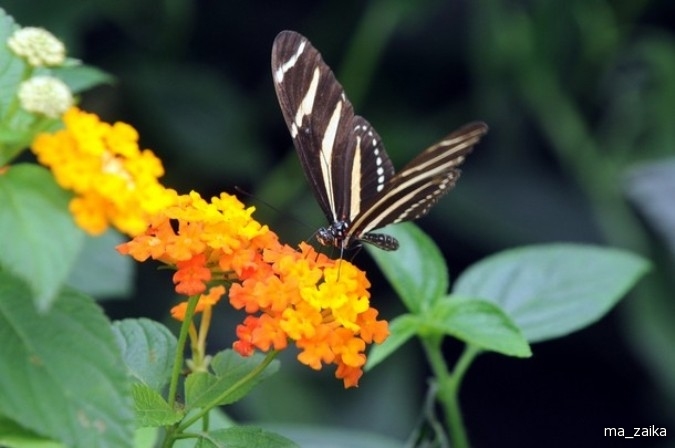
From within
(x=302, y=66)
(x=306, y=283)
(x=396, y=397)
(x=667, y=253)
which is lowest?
(x=396, y=397)

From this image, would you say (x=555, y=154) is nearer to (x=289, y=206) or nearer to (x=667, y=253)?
(x=667, y=253)

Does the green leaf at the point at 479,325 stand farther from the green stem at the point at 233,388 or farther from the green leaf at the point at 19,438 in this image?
the green leaf at the point at 19,438

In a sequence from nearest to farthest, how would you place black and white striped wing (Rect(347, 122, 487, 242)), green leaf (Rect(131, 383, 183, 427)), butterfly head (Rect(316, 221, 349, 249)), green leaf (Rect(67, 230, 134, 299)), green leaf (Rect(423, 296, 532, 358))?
1. green leaf (Rect(131, 383, 183, 427))
2. green leaf (Rect(423, 296, 532, 358))
3. black and white striped wing (Rect(347, 122, 487, 242))
4. butterfly head (Rect(316, 221, 349, 249))
5. green leaf (Rect(67, 230, 134, 299))

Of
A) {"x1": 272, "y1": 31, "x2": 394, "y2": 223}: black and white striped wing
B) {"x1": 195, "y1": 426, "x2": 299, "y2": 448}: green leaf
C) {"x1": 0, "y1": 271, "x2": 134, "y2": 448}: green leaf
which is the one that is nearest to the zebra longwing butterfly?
{"x1": 272, "y1": 31, "x2": 394, "y2": 223}: black and white striped wing

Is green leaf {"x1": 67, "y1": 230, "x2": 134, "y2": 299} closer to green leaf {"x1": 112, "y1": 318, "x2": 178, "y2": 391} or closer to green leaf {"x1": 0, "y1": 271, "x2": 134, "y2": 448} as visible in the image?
green leaf {"x1": 112, "y1": 318, "x2": 178, "y2": 391}

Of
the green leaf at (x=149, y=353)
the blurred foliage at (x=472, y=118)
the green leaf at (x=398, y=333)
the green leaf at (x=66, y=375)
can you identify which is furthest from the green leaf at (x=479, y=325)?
the blurred foliage at (x=472, y=118)

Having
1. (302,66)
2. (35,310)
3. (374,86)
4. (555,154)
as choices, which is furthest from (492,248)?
(35,310)

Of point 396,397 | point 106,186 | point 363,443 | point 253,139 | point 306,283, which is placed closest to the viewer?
point 106,186
